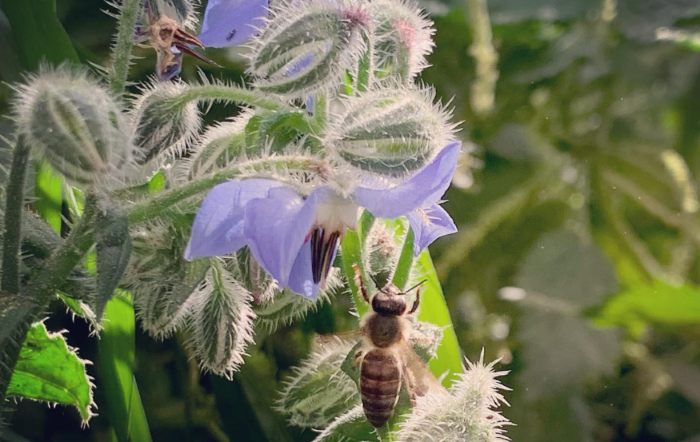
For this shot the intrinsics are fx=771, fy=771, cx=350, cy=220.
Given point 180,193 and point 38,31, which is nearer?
point 180,193

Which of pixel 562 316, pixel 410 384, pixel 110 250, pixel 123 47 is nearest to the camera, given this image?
pixel 110 250

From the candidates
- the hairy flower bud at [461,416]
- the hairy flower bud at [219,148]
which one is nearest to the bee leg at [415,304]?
the hairy flower bud at [461,416]

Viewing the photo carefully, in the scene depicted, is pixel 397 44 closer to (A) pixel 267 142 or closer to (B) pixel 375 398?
(A) pixel 267 142

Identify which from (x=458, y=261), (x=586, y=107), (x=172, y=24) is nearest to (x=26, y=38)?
(x=172, y=24)

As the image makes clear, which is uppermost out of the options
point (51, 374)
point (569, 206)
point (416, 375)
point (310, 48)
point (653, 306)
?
point (569, 206)

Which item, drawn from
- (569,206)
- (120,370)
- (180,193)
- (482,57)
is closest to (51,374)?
(120,370)

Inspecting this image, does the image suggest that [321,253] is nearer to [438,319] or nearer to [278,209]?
[278,209]
